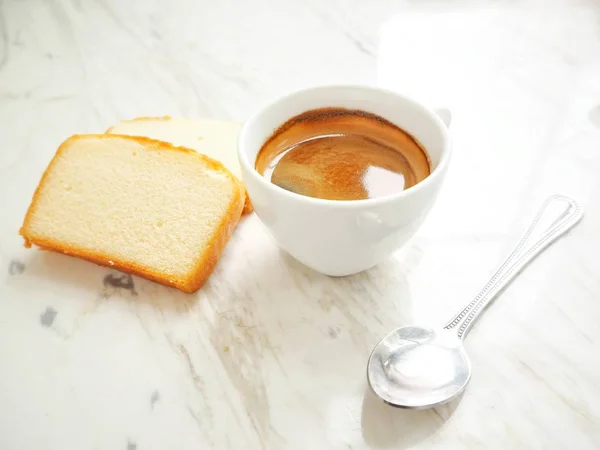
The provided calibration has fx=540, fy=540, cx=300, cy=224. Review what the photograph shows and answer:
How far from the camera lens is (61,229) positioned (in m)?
0.82

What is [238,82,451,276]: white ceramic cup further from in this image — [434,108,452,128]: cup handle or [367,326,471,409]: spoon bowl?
[367,326,471,409]: spoon bowl

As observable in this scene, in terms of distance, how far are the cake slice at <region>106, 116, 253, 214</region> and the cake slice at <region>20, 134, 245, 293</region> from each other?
4.5 inches

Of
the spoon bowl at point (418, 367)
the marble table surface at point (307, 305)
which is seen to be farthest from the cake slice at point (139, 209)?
the spoon bowl at point (418, 367)

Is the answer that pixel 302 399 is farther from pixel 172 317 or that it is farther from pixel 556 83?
pixel 556 83

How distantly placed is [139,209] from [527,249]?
581 mm

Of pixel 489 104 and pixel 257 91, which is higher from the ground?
pixel 489 104

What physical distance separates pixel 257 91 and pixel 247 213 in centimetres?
42

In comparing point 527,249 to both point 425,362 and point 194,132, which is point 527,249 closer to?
point 425,362

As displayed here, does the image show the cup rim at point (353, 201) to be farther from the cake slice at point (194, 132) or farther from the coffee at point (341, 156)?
the cake slice at point (194, 132)

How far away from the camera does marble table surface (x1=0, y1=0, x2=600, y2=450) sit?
620mm

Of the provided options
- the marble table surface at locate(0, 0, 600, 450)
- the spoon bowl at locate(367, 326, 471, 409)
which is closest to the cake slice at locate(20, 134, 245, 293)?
the marble table surface at locate(0, 0, 600, 450)

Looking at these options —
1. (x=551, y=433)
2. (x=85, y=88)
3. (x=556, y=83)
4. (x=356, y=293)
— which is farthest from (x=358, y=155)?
(x=85, y=88)

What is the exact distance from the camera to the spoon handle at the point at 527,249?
70 centimetres

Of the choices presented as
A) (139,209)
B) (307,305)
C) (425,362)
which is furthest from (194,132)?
(425,362)
